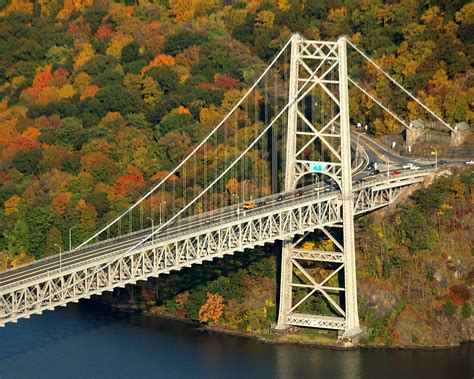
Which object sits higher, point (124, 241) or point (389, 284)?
point (124, 241)

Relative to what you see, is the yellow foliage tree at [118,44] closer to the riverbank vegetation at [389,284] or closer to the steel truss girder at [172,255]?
the riverbank vegetation at [389,284]

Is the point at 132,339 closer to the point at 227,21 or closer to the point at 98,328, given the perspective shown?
the point at 98,328

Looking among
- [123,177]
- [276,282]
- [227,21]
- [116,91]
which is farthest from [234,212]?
[227,21]

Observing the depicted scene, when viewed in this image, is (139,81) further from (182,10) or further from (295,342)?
(295,342)

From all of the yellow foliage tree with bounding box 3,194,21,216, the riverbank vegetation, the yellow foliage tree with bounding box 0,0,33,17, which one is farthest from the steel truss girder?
the yellow foliage tree with bounding box 0,0,33,17

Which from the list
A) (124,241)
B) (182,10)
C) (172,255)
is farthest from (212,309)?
(182,10)

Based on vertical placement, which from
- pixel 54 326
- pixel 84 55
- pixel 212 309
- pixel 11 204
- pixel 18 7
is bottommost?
pixel 54 326
